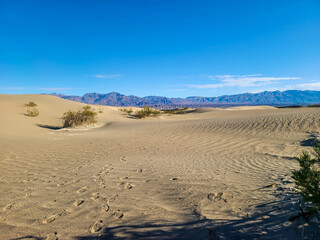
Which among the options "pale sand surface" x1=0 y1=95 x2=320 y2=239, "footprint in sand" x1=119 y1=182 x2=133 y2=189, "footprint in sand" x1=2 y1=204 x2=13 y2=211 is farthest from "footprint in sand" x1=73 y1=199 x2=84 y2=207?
"footprint in sand" x1=2 y1=204 x2=13 y2=211

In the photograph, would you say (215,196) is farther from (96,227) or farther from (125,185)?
(96,227)

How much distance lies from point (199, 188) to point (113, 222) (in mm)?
1649

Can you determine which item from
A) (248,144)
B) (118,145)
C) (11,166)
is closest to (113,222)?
(11,166)

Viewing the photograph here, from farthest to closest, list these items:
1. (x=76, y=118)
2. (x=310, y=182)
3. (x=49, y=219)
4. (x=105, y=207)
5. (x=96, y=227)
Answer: (x=76, y=118) < (x=105, y=207) < (x=49, y=219) < (x=96, y=227) < (x=310, y=182)

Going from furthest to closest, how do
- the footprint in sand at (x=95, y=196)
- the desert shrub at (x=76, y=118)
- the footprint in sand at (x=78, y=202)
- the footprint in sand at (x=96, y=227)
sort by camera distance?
the desert shrub at (x=76, y=118), the footprint in sand at (x=95, y=196), the footprint in sand at (x=78, y=202), the footprint in sand at (x=96, y=227)

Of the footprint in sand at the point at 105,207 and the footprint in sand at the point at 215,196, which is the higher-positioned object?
the footprint in sand at the point at 215,196

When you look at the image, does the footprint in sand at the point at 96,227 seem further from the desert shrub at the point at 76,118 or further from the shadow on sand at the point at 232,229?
the desert shrub at the point at 76,118

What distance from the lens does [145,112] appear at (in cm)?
2441

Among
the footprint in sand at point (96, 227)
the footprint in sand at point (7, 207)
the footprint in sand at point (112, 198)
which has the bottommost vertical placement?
the footprint in sand at point (7, 207)

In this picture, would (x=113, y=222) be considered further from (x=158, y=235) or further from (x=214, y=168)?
(x=214, y=168)

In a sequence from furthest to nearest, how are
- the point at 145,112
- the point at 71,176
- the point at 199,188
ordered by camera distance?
the point at 145,112 → the point at 71,176 → the point at 199,188

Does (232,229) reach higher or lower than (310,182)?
lower

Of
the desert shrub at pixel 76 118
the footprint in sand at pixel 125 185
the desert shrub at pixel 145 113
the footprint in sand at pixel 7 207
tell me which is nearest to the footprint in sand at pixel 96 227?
the footprint in sand at pixel 125 185

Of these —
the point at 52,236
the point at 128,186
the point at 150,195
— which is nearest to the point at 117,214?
the point at 150,195
